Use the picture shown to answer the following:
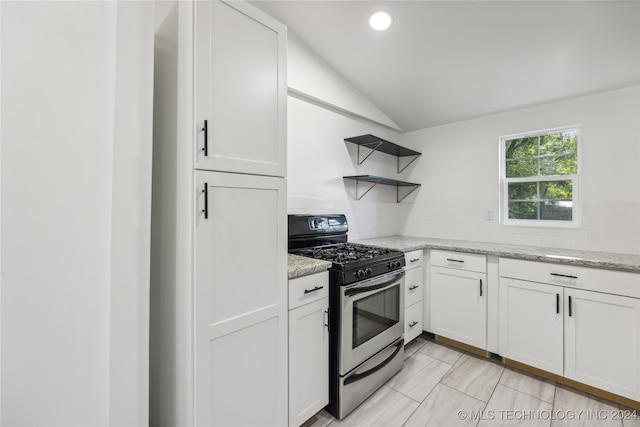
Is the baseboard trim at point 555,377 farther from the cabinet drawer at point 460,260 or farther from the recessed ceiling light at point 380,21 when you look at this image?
the recessed ceiling light at point 380,21

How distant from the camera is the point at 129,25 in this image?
0.97 m

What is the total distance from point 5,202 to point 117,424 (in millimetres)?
851

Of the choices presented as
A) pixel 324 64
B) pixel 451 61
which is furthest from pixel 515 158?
pixel 324 64

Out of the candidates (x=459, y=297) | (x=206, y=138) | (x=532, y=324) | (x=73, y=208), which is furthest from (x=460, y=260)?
(x=73, y=208)

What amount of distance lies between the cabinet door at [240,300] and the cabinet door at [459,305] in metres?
1.72

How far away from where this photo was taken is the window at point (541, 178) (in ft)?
7.86

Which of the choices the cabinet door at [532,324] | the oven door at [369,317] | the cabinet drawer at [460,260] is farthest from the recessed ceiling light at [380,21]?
the cabinet door at [532,324]

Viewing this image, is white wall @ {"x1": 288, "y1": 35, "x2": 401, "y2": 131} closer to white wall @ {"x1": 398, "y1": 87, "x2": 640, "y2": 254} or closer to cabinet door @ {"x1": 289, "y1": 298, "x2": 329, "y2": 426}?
white wall @ {"x1": 398, "y1": 87, "x2": 640, "y2": 254}

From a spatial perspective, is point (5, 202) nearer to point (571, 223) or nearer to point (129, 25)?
point (129, 25)

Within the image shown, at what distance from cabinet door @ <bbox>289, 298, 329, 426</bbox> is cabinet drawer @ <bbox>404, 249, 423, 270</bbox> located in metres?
1.05

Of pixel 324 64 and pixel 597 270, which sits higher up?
pixel 324 64

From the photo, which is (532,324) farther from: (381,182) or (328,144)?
(328,144)

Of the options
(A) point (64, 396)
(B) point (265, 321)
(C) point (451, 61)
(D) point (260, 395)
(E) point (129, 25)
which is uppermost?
(C) point (451, 61)

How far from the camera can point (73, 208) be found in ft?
3.12
